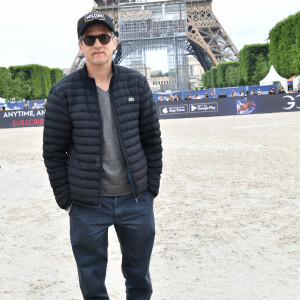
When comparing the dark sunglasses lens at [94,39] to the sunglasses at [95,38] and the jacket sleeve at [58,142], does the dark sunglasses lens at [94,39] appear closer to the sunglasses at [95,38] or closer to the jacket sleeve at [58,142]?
the sunglasses at [95,38]

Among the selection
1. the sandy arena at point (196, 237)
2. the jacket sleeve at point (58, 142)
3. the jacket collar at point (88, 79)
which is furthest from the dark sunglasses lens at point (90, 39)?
the sandy arena at point (196, 237)

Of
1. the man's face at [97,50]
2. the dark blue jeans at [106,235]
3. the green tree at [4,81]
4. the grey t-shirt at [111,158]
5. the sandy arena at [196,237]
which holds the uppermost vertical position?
the green tree at [4,81]

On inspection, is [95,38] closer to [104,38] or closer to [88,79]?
[104,38]

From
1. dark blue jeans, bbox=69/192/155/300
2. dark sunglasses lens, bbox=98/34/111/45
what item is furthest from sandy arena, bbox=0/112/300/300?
dark sunglasses lens, bbox=98/34/111/45

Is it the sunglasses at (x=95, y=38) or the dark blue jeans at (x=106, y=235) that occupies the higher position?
the sunglasses at (x=95, y=38)

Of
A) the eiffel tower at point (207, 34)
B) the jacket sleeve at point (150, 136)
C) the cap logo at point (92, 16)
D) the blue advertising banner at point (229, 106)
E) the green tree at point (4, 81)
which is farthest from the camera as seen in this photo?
the eiffel tower at point (207, 34)

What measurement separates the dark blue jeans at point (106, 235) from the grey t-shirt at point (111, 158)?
0.05 meters

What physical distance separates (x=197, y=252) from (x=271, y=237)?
30.8 inches

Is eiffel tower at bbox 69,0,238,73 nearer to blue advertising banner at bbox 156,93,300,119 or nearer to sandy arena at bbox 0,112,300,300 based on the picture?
blue advertising banner at bbox 156,93,300,119

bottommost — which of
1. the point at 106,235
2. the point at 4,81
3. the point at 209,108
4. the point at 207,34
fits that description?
the point at 106,235

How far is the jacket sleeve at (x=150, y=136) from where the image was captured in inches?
102

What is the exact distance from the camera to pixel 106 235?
2.58 m

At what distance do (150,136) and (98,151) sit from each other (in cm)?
33

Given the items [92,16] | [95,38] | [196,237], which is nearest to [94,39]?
[95,38]
